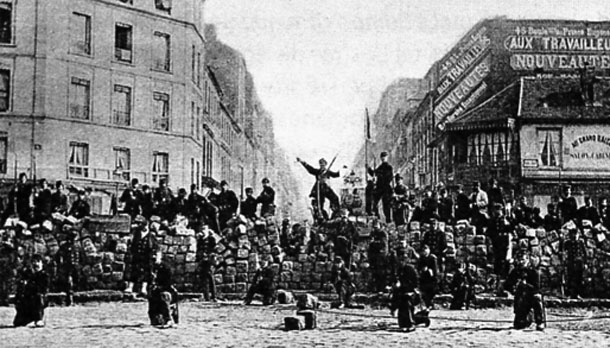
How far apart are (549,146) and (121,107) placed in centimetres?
1043

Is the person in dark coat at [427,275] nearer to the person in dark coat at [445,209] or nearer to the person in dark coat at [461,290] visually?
the person in dark coat at [461,290]

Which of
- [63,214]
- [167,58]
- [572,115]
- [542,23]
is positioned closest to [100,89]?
[167,58]

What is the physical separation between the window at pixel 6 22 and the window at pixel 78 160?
185 cm

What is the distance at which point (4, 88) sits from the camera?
12.3 m

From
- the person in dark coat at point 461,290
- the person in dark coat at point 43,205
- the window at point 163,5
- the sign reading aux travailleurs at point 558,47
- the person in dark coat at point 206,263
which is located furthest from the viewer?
the sign reading aux travailleurs at point 558,47

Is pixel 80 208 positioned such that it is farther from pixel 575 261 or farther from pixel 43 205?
pixel 575 261

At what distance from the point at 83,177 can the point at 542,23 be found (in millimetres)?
10339

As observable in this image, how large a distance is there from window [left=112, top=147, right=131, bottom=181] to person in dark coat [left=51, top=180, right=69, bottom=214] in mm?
1727

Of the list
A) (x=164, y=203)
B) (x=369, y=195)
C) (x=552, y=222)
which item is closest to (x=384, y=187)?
(x=369, y=195)

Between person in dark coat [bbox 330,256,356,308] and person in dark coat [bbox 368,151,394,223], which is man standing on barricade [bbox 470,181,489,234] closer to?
person in dark coat [bbox 368,151,394,223]

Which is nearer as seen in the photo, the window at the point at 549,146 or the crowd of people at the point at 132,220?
the crowd of people at the point at 132,220

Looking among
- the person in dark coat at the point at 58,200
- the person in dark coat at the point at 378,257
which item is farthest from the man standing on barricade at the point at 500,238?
the person in dark coat at the point at 58,200

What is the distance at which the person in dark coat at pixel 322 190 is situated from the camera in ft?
34.7

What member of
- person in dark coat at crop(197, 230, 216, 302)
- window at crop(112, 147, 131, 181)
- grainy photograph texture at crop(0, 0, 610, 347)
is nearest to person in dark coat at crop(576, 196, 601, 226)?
grainy photograph texture at crop(0, 0, 610, 347)
